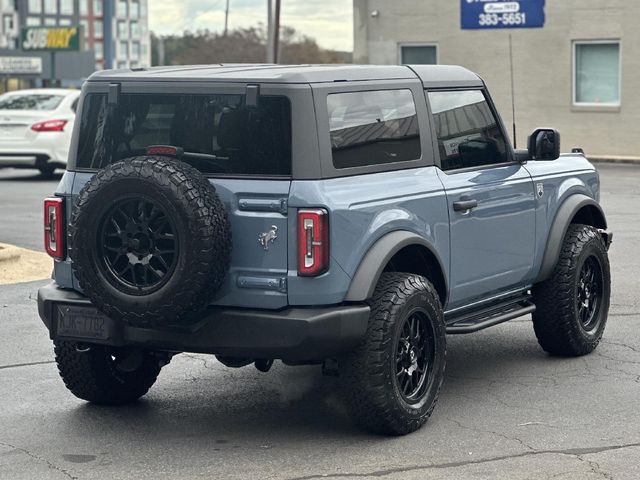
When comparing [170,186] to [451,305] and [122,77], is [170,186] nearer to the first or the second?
[122,77]

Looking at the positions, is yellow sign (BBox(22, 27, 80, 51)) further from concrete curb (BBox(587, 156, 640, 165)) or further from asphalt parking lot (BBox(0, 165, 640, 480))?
asphalt parking lot (BBox(0, 165, 640, 480))

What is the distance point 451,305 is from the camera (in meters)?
7.29

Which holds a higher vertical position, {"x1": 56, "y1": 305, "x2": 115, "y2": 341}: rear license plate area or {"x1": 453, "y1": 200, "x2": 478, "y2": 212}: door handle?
{"x1": 453, "y1": 200, "x2": 478, "y2": 212}: door handle

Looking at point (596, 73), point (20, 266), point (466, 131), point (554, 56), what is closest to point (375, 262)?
point (466, 131)

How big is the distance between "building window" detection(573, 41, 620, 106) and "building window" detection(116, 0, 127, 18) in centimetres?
15266

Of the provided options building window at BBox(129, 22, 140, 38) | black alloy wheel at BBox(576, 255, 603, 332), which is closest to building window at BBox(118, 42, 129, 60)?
building window at BBox(129, 22, 140, 38)

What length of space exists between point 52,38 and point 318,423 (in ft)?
216

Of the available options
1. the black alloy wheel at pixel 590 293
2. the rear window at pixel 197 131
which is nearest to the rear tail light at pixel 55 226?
the rear window at pixel 197 131

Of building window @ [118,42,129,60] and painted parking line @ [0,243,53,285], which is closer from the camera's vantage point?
painted parking line @ [0,243,53,285]

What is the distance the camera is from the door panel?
23.6 feet

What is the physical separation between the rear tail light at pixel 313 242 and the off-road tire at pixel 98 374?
1282 mm

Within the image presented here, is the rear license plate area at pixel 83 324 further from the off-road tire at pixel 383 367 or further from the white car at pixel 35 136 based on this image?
the white car at pixel 35 136

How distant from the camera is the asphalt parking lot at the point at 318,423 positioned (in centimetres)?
596

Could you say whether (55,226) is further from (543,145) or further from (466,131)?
(543,145)
